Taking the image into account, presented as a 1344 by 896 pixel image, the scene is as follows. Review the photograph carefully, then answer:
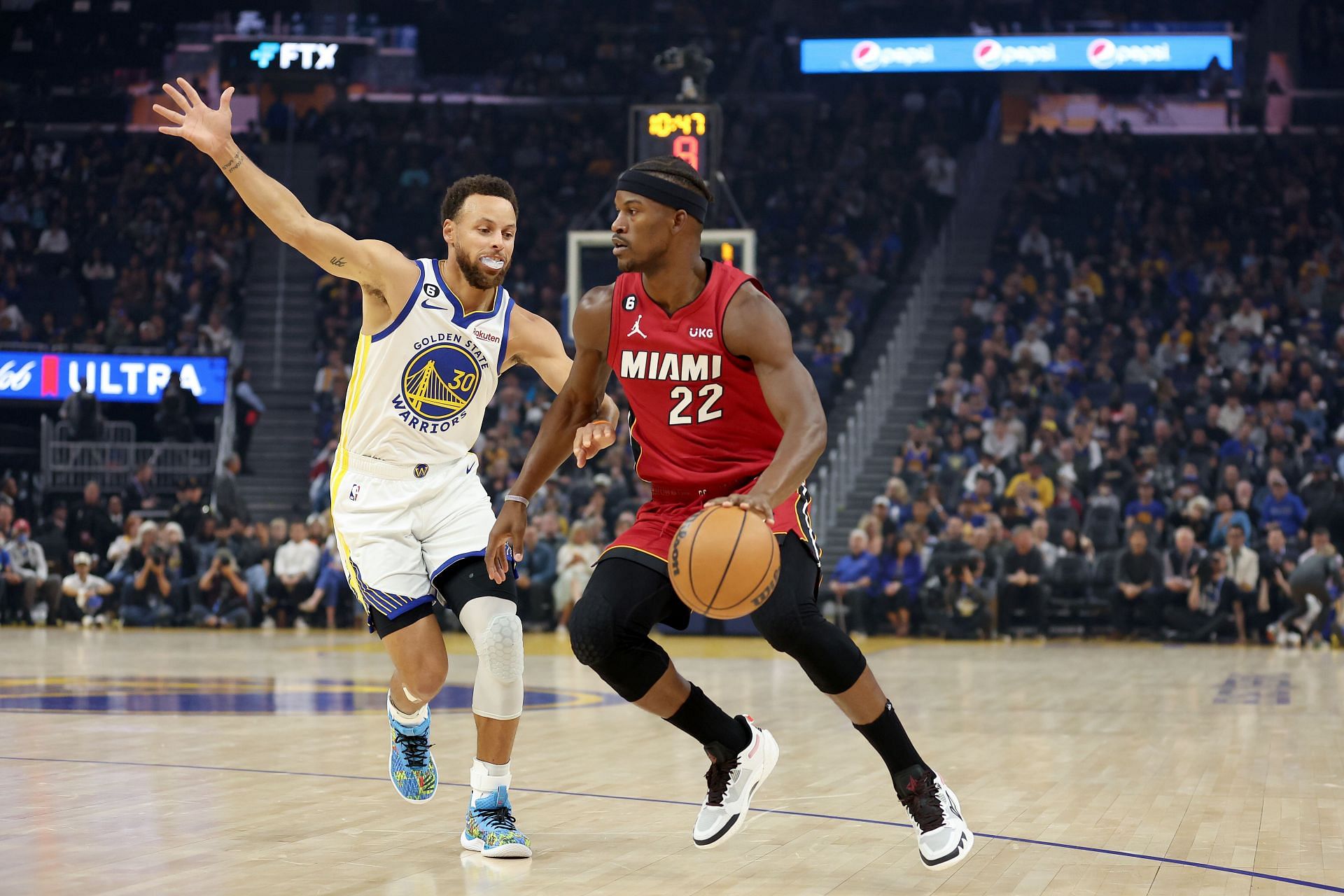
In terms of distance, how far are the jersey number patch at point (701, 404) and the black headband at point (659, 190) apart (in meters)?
0.54

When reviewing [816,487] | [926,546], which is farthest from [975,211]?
[926,546]

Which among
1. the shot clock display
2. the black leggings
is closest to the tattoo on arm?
the black leggings

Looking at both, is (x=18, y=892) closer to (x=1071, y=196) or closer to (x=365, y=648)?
(x=365, y=648)

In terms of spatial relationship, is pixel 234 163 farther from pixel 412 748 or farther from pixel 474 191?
pixel 412 748

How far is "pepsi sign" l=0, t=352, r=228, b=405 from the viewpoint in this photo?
21062 mm

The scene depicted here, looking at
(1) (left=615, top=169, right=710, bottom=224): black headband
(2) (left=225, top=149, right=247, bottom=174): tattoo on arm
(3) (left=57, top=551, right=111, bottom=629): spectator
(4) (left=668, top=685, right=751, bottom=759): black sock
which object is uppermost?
(2) (left=225, top=149, right=247, bottom=174): tattoo on arm

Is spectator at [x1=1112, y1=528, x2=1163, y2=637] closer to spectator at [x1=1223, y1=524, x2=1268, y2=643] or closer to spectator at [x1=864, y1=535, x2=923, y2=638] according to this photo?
spectator at [x1=1223, y1=524, x2=1268, y2=643]

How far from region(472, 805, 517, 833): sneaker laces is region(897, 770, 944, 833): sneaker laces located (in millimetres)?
1210

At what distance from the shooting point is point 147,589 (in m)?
17.8

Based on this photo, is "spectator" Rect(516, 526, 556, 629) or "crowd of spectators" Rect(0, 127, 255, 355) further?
"crowd of spectators" Rect(0, 127, 255, 355)

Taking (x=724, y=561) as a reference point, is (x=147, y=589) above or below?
below

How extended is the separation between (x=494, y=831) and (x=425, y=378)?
5.09 feet

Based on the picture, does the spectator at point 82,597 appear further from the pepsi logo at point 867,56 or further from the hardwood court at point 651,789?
the pepsi logo at point 867,56

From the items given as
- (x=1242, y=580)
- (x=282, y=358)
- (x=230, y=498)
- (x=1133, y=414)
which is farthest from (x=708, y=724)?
(x=282, y=358)
